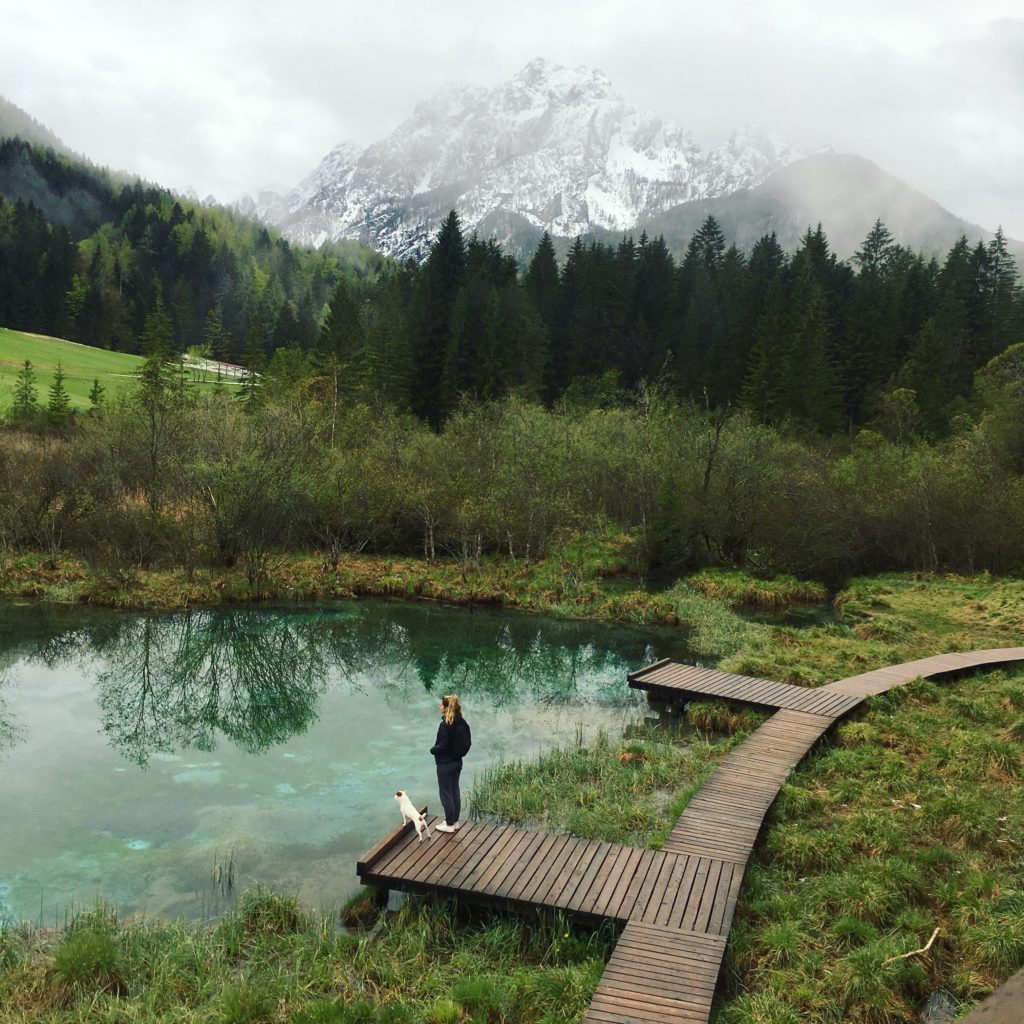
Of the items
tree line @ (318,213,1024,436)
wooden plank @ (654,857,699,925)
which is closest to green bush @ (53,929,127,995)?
wooden plank @ (654,857,699,925)

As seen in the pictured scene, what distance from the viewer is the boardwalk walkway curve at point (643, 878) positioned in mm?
8219

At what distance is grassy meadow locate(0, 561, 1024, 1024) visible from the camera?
27.4ft

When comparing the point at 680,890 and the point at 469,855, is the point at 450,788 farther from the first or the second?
the point at 680,890

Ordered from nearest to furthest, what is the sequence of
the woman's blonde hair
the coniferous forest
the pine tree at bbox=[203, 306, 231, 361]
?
1. the woman's blonde hair
2. the coniferous forest
3. the pine tree at bbox=[203, 306, 231, 361]

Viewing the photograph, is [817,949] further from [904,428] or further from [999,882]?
[904,428]

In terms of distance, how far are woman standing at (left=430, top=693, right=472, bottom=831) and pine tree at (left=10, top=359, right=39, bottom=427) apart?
43818 millimetres

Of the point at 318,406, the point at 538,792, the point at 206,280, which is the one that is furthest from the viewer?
the point at 206,280

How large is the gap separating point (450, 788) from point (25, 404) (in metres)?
50.0

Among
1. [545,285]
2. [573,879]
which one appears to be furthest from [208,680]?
[545,285]

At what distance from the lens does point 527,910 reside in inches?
394

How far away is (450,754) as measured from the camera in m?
11.8

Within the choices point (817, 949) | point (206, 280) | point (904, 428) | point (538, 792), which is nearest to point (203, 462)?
point (538, 792)

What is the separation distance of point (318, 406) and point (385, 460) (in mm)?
10505

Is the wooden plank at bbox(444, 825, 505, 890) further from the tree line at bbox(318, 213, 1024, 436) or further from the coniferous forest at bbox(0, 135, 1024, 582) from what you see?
the tree line at bbox(318, 213, 1024, 436)
